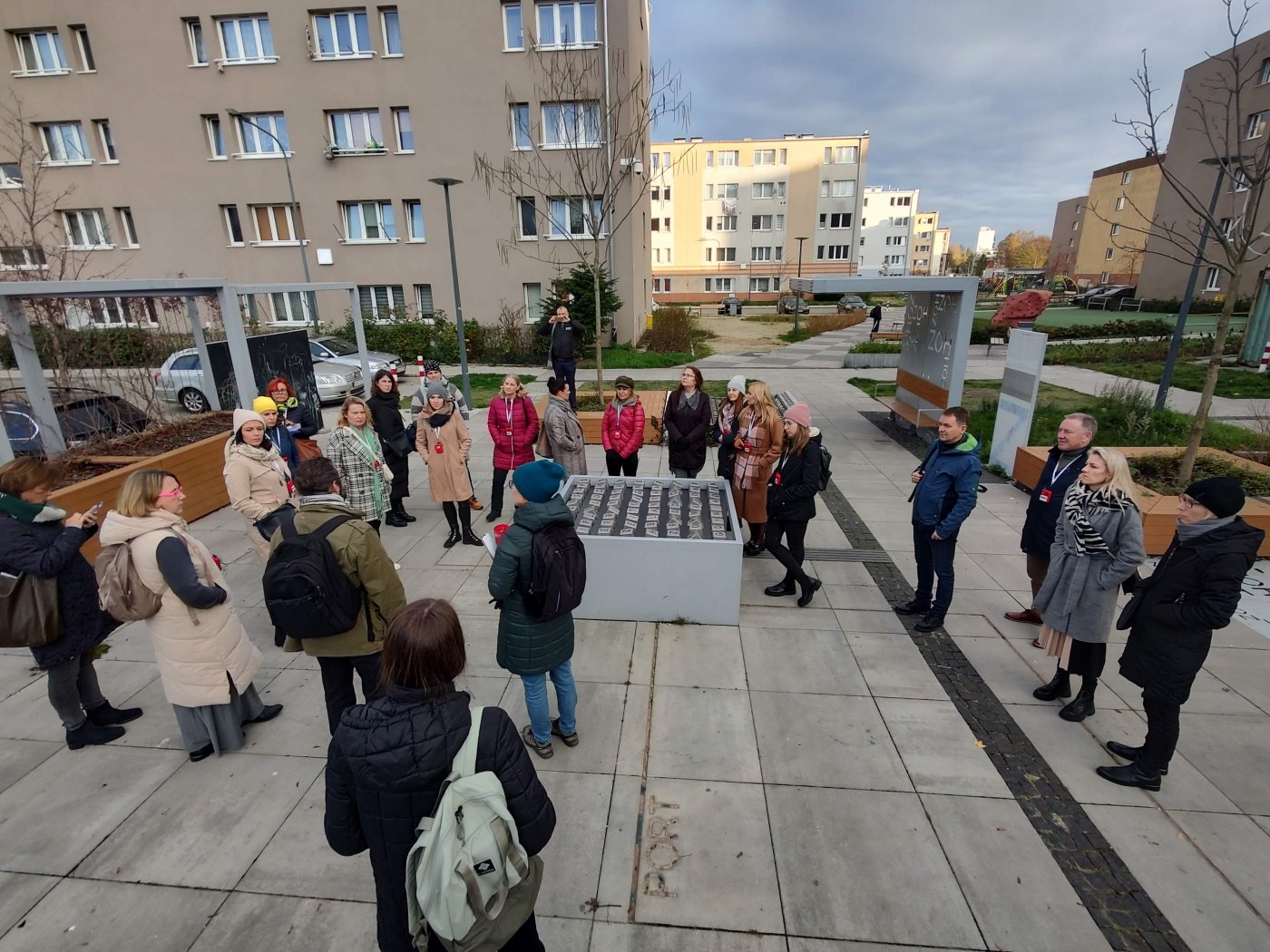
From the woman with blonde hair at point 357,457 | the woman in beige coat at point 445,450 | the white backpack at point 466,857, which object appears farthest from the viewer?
the woman in beige coat at point 445,450

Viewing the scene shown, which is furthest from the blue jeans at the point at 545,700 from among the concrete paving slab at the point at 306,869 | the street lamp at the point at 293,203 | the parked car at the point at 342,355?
the street lamp at the point at 293,203

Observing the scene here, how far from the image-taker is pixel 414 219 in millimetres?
22422

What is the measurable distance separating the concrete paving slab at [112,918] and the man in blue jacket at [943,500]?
4.86m

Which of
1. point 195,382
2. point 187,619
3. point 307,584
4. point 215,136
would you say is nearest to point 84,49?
point 215,136

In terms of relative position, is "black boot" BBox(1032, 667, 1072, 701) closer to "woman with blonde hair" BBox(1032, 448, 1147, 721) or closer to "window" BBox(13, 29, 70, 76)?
"woman with blonde hair" BBox(1032, 448, 1147, 721)

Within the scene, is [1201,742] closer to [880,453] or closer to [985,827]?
[985,827]

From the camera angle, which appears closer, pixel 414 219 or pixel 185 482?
pixel 185 482

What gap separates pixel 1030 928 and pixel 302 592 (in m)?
3.62

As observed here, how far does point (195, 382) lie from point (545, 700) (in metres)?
14.5

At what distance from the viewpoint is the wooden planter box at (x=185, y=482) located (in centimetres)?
615

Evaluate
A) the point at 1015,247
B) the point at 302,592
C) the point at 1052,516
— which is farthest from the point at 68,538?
the point at 1015,247

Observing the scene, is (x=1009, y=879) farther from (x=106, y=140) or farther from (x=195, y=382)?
(x=106, y=140)

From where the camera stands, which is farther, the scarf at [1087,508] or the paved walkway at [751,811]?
the scarf at [1087,508]

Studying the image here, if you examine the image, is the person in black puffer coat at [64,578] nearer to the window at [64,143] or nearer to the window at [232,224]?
the window at [232,224]
